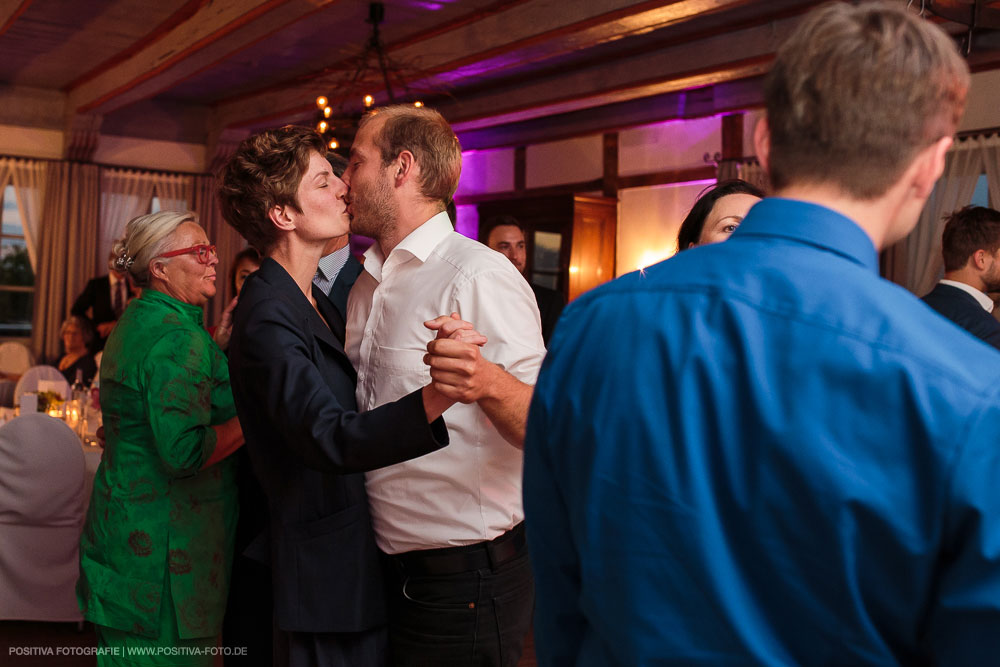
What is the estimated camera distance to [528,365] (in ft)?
5.82

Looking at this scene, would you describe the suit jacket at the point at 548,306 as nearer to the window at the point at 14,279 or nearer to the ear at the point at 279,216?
the ear at the point at 279,216

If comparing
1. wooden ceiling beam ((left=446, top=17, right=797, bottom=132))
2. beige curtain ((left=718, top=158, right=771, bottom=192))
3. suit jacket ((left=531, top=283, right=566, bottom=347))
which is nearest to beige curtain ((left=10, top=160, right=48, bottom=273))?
wooden ceiling beam ((left=446, top=17, right=797, bottom=132))

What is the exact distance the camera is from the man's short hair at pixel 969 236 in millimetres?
3826

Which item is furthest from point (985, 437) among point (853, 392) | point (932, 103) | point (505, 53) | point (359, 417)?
point (505, 53)

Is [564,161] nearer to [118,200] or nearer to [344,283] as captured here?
[118,200]

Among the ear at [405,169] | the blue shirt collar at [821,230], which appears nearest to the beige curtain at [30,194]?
the ear at [405,169]

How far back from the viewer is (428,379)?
1.80m

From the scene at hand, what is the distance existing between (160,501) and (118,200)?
9479 millimetres

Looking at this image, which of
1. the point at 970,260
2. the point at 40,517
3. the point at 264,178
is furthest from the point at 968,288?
the point at 40,517

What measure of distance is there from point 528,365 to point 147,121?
10.6 meters

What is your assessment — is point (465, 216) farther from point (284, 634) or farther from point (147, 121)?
point (284, 634)

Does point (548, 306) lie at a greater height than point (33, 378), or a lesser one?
greater

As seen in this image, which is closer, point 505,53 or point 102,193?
point 505,53

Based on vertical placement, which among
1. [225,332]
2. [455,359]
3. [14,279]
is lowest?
[455,359]
